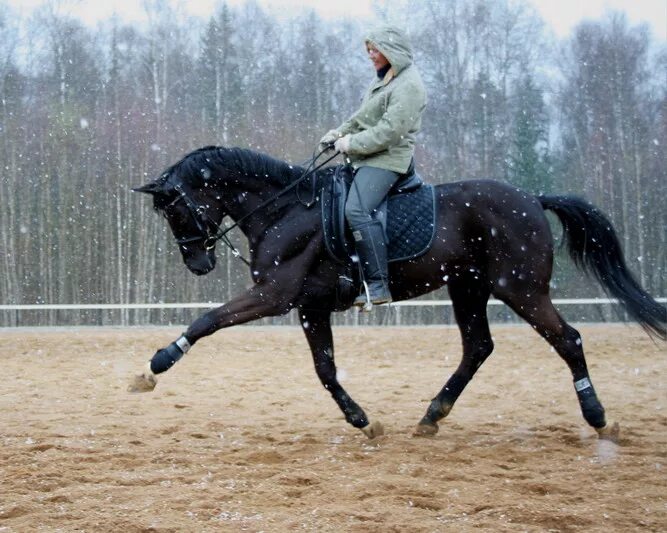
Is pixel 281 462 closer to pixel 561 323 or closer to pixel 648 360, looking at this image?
pixel 561 323

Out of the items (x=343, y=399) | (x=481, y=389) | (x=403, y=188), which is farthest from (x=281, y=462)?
(x=481, y=389)

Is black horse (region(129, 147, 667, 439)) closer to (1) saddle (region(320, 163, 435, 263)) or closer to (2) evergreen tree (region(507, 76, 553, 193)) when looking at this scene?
(1) saddle (region(320, 163, 435, 263))

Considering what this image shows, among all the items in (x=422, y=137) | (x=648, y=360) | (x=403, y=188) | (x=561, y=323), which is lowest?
(x=648, y=360)

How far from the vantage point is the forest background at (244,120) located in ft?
105

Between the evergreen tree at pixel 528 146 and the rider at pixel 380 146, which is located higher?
the evergreen tree at pixel 528 146

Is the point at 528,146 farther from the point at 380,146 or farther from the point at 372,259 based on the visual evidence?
the point at 372,259

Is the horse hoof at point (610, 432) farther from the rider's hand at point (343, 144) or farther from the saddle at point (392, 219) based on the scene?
the rider's hand at point (343, 144)

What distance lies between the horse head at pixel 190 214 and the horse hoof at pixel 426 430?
2085mm

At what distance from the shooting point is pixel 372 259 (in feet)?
21.0

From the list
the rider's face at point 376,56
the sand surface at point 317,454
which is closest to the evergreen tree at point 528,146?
the sand surface at point 317,454

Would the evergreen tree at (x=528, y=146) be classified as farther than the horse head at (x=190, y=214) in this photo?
Yes

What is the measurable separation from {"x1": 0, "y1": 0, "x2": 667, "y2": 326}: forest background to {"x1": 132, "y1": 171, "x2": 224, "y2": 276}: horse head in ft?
76.7

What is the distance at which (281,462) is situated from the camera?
228 inches

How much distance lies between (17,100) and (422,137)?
15.5 meters
